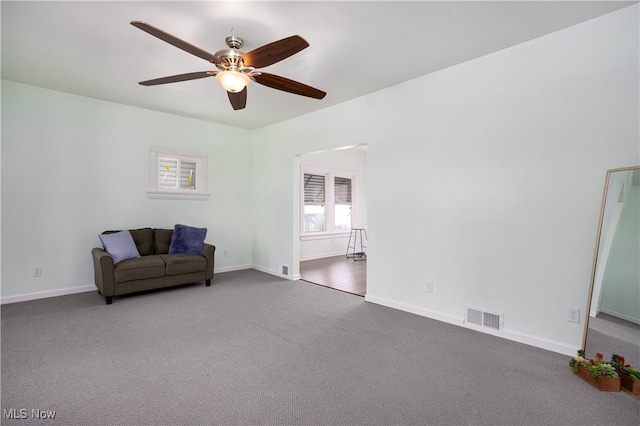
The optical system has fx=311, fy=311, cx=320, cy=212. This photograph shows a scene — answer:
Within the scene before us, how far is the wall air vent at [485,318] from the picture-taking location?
2.99 m

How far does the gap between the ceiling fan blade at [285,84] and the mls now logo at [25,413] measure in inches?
104

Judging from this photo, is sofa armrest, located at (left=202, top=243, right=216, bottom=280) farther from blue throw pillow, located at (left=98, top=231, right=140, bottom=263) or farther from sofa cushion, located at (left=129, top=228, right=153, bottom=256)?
blue throw pillow, located at (left=98, top=231, right=140, bottom=263)

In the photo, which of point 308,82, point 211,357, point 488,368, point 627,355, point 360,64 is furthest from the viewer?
point 308,82

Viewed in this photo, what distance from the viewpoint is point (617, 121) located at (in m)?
2.40

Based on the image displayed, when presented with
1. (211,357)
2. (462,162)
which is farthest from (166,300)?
(462,162)

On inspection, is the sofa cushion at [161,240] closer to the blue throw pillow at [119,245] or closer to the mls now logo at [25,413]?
the blue throw pillow at [119,245]

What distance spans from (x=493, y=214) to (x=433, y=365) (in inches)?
60.8

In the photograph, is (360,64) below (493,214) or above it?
above

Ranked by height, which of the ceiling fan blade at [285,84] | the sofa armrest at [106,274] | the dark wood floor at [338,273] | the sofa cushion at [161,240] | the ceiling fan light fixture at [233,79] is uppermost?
the ceiling fan blade at [285,84]

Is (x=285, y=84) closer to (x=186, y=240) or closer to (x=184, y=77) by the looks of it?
(x=184, y=77)

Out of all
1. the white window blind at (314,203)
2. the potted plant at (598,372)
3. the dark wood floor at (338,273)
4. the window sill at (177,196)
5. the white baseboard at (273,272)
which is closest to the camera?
the potted plant at (598,372)

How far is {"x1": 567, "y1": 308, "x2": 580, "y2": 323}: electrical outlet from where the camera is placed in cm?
258

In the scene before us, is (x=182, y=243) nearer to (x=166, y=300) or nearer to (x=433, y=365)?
(x=166, y=300)

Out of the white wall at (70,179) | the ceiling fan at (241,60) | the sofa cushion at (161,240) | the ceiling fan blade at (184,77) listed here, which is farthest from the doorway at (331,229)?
the ceiling fan blade at (184,77)
